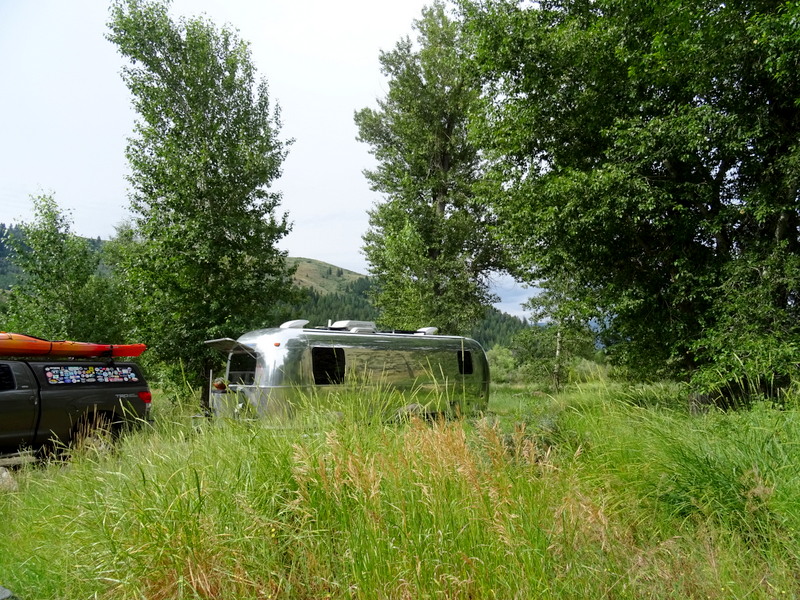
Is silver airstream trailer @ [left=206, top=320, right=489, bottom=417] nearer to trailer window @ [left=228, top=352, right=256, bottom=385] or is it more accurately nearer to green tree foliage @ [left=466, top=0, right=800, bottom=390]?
trailer window @ [left=228, top=352, right=256, bottom=385]

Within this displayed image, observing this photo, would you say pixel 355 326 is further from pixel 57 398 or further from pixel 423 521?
pixel 423 521

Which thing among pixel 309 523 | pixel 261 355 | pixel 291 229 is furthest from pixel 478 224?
pixel 309 523

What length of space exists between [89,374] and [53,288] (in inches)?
416

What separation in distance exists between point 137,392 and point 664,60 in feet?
40.5

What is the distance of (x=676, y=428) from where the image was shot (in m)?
4.27

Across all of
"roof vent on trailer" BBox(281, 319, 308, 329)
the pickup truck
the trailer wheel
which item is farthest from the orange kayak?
"roof vent on trailer" BBox(281, 319, 308, 329)

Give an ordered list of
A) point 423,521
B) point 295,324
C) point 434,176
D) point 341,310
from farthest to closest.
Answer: point 341,310 < point 434,176 < point 295,324 < point 423,521

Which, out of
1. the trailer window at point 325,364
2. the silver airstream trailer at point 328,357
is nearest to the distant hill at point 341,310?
the silver airstream trailer at point 328,357

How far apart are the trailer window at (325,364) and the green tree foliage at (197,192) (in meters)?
7.21

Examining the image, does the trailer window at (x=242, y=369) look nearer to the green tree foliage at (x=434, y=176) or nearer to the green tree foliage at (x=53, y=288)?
the green tree foliage at (x=53, y=288)

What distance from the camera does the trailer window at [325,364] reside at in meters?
9.66

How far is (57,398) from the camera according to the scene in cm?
818

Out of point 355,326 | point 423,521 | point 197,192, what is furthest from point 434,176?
point 423,521

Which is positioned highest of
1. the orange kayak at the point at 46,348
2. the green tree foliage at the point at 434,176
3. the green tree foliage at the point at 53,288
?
the green tree foliage at the point at 434,176
